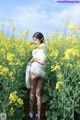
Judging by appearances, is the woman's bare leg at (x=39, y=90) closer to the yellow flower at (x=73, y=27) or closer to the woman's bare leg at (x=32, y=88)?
the woman's bare leg at (x=32, y=88)

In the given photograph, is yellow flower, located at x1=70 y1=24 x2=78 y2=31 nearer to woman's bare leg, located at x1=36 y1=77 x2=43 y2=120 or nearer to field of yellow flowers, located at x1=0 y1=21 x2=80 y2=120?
field of yellow flowers, located at x1=0 y1=21 x2=80 y2=120

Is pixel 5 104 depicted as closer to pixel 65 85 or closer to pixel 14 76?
pixel 14 76

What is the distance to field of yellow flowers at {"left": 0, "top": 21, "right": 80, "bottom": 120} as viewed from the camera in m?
5.96

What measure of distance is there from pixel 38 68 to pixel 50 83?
487 millimetres

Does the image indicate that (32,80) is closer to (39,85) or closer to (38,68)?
(39,85)

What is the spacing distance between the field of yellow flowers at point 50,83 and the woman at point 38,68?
16 cm

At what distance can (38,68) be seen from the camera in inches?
249

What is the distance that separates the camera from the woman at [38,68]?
249 inches

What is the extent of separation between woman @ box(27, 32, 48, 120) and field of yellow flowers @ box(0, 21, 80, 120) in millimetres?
155

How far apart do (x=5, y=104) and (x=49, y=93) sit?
0.84 meters

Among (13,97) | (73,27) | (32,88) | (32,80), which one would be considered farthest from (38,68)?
(73,27)

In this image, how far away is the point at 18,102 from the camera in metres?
5.98

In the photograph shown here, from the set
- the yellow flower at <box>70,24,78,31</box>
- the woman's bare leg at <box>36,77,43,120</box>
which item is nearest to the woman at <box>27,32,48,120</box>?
the woman's bare leg at <box>36,77,43,120</box>

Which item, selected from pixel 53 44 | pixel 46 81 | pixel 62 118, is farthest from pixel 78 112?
pixel 53 44
